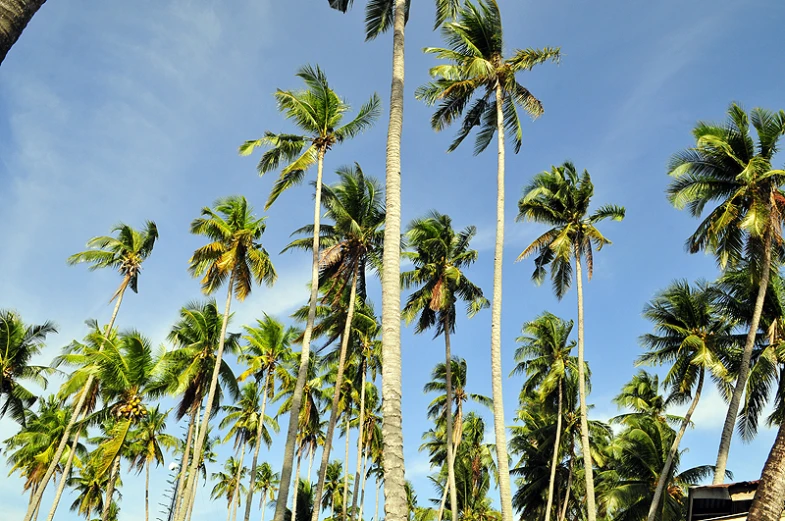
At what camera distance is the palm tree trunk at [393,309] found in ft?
25.6

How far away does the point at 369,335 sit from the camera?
32594mm

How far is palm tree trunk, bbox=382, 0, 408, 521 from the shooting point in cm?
780

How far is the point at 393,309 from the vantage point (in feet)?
31.0

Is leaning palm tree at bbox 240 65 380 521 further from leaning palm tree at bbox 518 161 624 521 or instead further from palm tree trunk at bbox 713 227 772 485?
palm tree trunk at bbox 713 227 772 485

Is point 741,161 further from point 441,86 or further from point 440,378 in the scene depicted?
point 440,378

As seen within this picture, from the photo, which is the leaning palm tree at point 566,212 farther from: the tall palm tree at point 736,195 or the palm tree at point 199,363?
the palm tree at point 199,363

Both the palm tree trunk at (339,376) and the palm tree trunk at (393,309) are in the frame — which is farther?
the palm tree trunk at (339,376)

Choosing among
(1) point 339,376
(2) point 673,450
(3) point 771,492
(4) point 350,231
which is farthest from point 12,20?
(2) point 673,450

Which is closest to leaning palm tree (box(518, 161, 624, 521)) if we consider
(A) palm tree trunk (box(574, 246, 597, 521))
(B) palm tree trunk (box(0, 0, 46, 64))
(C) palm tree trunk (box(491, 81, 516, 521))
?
(A) palm tree trunk (box(574, 246, 597, 521))

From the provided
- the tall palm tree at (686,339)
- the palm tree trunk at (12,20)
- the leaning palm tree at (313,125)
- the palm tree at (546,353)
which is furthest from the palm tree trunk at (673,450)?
the palm tree trunk at (12,20)

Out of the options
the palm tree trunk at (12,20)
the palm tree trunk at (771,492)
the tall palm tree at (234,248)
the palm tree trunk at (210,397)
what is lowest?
the palm tree trunk at (771,492)

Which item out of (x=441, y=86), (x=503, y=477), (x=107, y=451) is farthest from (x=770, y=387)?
(x=107, y=451)

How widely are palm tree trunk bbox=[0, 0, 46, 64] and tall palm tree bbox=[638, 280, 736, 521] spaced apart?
26.4 meters

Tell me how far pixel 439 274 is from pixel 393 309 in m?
19.2
